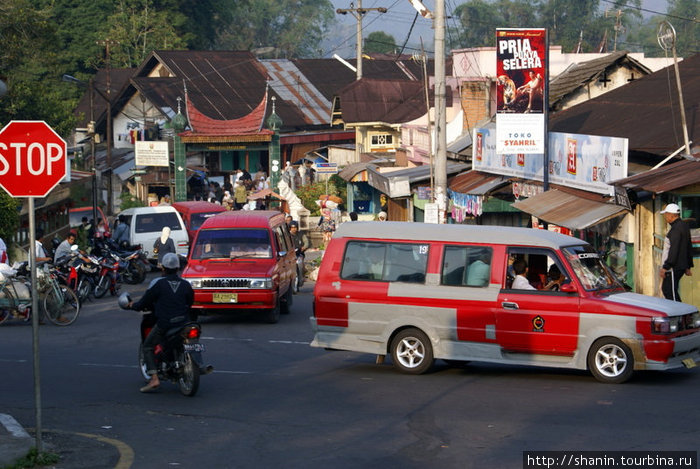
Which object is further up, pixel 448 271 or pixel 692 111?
pixel 692 111

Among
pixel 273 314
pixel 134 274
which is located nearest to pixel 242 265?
pixel 273 314

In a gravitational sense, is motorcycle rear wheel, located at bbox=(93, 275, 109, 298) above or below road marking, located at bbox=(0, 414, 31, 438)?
above

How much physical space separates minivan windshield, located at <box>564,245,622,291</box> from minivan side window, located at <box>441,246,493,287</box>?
1.04 metres

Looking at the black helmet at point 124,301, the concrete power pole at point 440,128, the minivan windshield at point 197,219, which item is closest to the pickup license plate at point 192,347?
the black helmet at point 124,301

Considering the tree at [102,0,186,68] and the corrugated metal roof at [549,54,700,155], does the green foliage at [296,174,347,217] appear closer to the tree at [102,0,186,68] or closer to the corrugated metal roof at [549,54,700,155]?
the corrugated metal roof at [549,54,700,155]

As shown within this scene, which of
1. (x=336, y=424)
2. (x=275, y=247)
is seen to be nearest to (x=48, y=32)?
(x=275, y=247)

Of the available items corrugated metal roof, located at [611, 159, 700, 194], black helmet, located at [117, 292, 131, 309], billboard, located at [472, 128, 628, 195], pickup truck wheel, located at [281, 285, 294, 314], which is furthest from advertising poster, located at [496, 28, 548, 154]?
black helmet, located at [117, 292, 131, 309]

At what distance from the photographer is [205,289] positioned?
18.7m

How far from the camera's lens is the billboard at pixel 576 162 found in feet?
65.1

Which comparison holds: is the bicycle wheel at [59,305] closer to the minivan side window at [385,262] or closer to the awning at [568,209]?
the minivan side window at [385,262]

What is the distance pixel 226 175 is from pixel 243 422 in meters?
50.2

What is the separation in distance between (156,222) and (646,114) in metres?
15.7

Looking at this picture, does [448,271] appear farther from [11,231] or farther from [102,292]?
[11,231]

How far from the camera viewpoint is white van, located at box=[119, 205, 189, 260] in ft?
103
